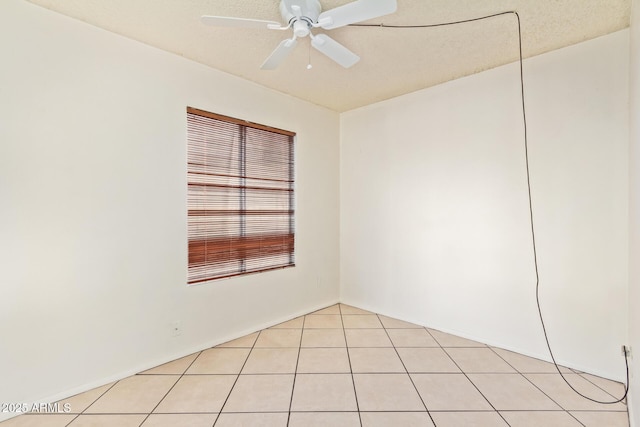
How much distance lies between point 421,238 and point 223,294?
2.12 meters

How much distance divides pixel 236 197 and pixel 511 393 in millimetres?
2720

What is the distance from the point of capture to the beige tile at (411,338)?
2.79 m

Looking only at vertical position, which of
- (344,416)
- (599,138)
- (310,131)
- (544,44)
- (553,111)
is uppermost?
(544,44)

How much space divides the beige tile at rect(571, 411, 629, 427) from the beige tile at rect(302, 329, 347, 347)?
5.45 ft

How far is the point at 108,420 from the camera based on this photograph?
5.87ft

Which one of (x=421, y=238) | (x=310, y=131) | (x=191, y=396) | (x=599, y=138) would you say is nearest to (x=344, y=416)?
(x=191, y=396)

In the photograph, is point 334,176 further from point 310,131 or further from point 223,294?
point 223,294

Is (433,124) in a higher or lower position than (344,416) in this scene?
higher

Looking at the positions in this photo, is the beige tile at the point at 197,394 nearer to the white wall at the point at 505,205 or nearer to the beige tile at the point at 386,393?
the beige tile at the point at 386,393

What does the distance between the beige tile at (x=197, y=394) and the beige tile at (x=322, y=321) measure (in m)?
1.15

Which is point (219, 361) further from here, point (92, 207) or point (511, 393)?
point (511, 393)

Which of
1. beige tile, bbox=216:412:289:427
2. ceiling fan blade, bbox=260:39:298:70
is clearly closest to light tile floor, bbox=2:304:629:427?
beige tile, bbox=216:412:289:427

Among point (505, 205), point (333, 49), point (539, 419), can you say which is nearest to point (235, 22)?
point (333, 49)

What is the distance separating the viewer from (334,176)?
12.9ft
